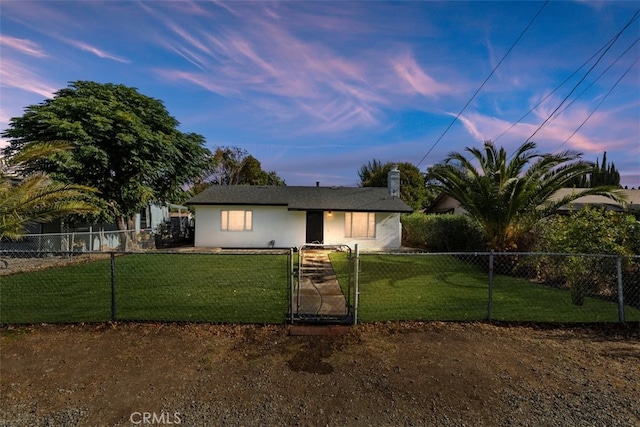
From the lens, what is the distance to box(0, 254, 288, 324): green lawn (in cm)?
568

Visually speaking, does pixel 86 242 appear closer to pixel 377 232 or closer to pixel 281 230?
pixel 281 230

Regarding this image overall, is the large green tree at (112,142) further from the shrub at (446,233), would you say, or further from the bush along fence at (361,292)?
the shrub at (446,233)

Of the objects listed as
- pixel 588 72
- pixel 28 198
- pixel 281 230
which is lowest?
pixel 281 230

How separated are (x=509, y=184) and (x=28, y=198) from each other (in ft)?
42.4

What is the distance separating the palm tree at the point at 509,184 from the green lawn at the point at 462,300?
1.96 metres

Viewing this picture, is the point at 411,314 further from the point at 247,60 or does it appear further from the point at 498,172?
the point at 247,60

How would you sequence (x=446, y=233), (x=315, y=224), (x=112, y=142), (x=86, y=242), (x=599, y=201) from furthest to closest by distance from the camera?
1. (x=599, y=201)
2. (x=315, y=224)
3. (x=112, y=142)
4. (x=446, y=233)
5. (x=86, y=242)

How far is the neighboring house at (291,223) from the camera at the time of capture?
57.3 feet

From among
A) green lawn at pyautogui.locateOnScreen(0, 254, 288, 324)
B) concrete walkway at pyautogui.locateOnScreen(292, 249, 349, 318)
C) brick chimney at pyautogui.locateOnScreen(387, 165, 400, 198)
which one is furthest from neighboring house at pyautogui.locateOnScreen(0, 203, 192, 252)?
brick chimney at pyautogui.locateOnScreen(387, 165, 400, 198)

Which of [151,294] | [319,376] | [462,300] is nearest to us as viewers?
[319,376]

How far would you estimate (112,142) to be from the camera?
15805 millimetres

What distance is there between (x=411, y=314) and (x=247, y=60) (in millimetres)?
11102

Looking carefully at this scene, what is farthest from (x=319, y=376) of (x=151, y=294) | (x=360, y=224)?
(x=360, y=224)

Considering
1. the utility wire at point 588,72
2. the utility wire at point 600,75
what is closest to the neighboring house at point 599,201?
the utility wire at point 588,72
